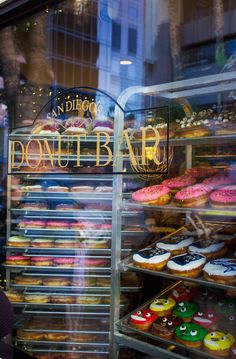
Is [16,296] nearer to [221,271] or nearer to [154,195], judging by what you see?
[154,195]

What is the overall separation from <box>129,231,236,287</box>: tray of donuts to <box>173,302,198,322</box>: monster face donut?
265 mm

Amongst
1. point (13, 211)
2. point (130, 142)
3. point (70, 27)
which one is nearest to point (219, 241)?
point (130, 142)

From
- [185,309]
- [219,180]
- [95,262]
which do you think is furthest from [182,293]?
[95,262]

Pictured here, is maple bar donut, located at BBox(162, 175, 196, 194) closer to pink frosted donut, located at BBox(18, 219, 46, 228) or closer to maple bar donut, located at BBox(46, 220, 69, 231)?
maple bar donut, located at BBox(46, 220, 69, 231)

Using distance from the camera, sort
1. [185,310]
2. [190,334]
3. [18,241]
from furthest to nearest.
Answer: [18,241] → [185,310] → [190,334]

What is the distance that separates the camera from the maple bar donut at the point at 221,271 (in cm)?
212

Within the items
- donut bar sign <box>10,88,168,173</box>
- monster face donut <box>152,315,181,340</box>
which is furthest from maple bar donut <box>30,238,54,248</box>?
monster face donut <box>152,315,181,340</box>

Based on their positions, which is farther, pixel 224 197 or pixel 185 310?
pixel 185 310

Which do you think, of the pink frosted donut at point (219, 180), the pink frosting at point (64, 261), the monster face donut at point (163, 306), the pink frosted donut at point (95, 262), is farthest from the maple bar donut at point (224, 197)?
the pink frosting at point (64, 261)

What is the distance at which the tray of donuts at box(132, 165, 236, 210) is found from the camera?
2.33 m

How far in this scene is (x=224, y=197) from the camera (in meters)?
2.29

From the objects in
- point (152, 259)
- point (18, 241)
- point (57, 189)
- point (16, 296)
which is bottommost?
point (16, 296)

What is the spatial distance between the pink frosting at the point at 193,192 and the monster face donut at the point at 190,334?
76 cm

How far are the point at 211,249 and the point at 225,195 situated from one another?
374 millimetres
